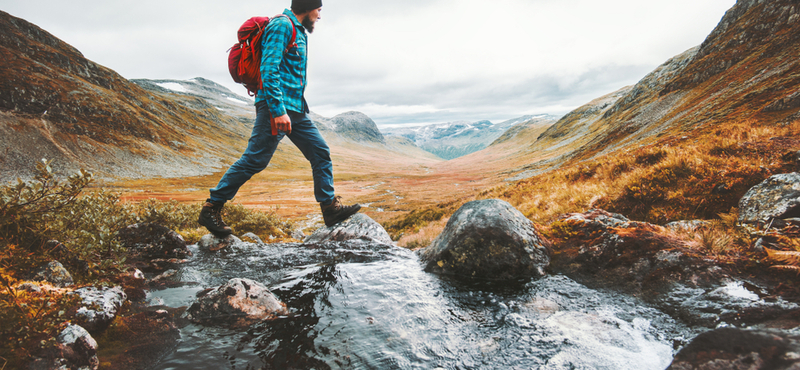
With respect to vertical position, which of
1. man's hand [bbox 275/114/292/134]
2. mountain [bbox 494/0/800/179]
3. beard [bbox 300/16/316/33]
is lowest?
man's hand [bbox 275/114/292/134]

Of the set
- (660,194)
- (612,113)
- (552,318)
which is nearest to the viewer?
(552,318)

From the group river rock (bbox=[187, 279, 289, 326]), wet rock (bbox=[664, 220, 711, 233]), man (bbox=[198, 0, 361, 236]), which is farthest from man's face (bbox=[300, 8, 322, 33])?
wet rock (bbox=[664, 220, 711, 233])

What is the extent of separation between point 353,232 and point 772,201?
30.1ft

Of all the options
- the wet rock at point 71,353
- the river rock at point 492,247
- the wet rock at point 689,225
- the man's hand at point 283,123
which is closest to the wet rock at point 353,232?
the river rock at point 492,247

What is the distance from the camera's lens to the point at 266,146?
592 centimetres

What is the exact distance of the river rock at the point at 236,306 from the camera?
168 inches

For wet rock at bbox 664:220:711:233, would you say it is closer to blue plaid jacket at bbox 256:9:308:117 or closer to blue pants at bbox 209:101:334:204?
blue pants at bbox 209:101:334:204

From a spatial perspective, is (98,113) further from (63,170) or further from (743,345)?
(743,345)

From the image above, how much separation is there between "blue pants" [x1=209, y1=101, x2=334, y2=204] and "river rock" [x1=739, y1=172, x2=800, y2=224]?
24.1 ft

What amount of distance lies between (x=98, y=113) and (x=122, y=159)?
26.0 metres

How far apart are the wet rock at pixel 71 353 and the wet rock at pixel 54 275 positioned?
1.37 m

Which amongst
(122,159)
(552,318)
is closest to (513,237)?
(552,318)

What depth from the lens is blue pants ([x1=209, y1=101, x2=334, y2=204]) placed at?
19.1ft

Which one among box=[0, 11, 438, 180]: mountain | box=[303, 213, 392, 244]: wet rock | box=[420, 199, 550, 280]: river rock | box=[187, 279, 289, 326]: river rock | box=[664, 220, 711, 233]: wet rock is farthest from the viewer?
box=[0, 11, 438, 180]: mountain
